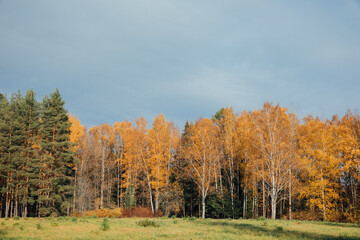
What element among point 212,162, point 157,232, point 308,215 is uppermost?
point 212,162

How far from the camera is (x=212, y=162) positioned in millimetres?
37219

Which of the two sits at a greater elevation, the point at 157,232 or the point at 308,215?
the point at 157,232

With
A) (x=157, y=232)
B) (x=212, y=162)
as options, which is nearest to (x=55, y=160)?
(x=212, y=162)

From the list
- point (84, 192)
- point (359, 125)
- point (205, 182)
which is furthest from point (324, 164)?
point (84, 192)

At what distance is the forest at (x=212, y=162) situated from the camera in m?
31.4

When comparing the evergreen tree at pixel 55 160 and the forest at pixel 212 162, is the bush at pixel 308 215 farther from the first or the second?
the evergreen tree at pixel 55 160

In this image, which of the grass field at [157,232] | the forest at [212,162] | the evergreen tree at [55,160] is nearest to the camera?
the grass field at [157,232]

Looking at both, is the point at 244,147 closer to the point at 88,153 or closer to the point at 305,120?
the point at 305,120

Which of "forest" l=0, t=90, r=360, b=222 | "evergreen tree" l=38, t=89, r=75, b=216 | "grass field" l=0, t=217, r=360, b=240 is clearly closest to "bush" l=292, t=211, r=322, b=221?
"forest" l=0, t=90, r=360, b=222

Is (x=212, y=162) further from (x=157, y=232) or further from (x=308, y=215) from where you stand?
(x=157, y=232)

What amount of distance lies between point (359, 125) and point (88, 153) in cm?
4094

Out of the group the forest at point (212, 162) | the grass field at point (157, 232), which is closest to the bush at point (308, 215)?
the forest at point (212, 162)

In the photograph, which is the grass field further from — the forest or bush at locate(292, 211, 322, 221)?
bush at locate(292, 211, 322, 221)

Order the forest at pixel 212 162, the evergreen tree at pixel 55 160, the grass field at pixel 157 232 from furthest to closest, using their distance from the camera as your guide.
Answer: the evergreen tree at pixel 55 160, the forest at pixel 212 162, the grass field at pixel 157 232
